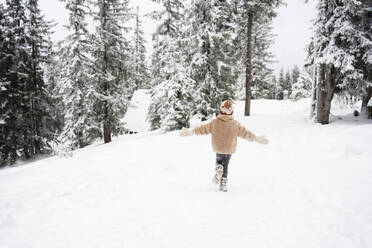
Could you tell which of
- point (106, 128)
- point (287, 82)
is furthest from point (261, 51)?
point (287, 82)

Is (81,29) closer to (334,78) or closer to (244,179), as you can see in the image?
(244,179)

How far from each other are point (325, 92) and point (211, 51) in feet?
26.5

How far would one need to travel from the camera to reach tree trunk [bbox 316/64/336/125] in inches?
413

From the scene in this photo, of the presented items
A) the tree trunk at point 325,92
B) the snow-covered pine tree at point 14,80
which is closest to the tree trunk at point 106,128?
the snow-covered pine tree at point 14,80

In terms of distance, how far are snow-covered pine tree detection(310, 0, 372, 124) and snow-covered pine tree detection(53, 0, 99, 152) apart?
14.8 meters

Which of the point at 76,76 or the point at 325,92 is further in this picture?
the point at 76,76

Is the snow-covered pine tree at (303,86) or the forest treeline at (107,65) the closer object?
the forest treeline at (107,65)

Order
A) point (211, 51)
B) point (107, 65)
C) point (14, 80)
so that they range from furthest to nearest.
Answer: point (107, 65) < point (211, 51) < point (14, 80)

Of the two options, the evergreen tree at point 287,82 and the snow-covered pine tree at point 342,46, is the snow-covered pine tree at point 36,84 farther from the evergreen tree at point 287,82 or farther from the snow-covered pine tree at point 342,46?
the evergreen tree at point 287,82

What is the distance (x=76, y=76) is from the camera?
13719mm

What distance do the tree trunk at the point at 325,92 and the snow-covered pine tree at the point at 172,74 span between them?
785cm

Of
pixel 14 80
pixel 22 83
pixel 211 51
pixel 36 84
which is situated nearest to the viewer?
pixel 14 80

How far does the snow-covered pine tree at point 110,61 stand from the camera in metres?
14.3

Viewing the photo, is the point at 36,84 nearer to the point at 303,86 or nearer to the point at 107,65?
the point at 107,65
